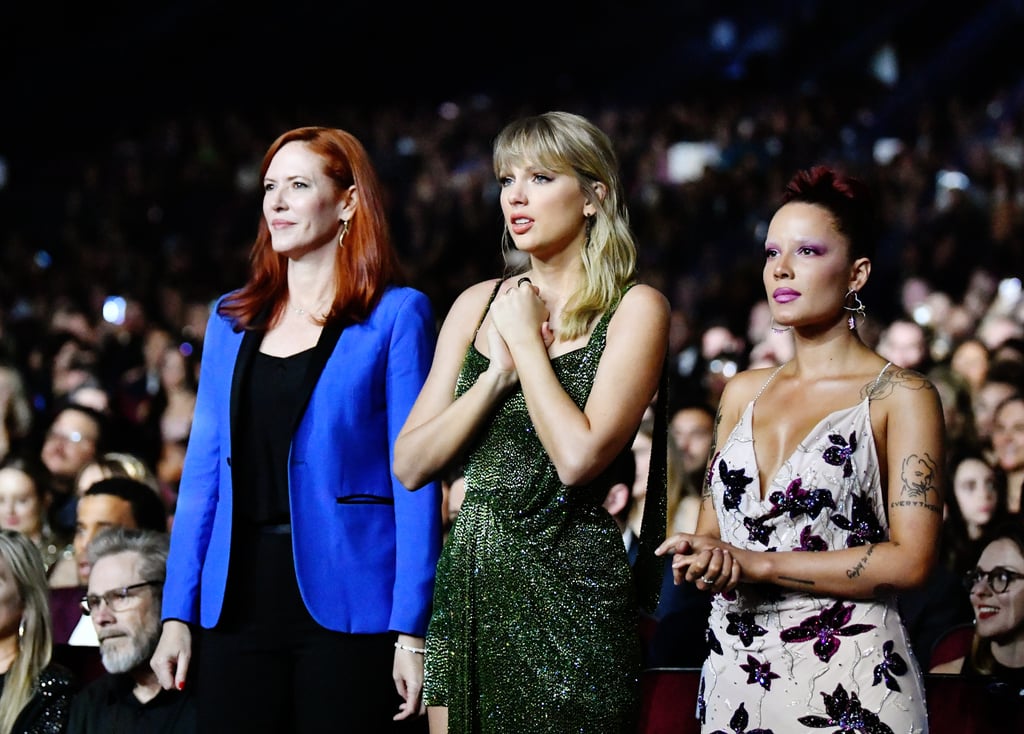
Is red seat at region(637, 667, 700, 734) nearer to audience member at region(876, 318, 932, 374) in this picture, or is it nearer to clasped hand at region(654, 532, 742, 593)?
clasped hand at region(654, 532, 742, 593)

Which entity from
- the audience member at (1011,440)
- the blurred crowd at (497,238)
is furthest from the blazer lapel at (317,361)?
the audience member at (1011,440)

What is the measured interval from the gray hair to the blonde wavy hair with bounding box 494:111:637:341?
1819 millimetres

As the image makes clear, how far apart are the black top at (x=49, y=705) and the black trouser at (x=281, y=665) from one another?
4.51 ft

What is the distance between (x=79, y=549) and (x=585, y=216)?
10.2ft

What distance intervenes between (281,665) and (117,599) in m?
1.31

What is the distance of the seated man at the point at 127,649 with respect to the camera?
3.94 metres

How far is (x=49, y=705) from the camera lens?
411 cm

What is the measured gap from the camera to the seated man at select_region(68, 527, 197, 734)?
3936mm

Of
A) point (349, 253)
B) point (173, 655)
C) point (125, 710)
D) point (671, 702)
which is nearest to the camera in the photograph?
point (173, 655)

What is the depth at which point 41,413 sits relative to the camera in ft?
26.6

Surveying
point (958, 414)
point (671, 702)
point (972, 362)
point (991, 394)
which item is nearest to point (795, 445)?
point (671, 702)

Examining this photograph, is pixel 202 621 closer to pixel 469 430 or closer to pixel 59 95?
pixel 469 430

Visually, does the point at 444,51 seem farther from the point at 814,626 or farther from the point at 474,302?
the point at 814,626

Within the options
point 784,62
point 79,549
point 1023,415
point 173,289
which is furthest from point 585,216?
point 784,62
